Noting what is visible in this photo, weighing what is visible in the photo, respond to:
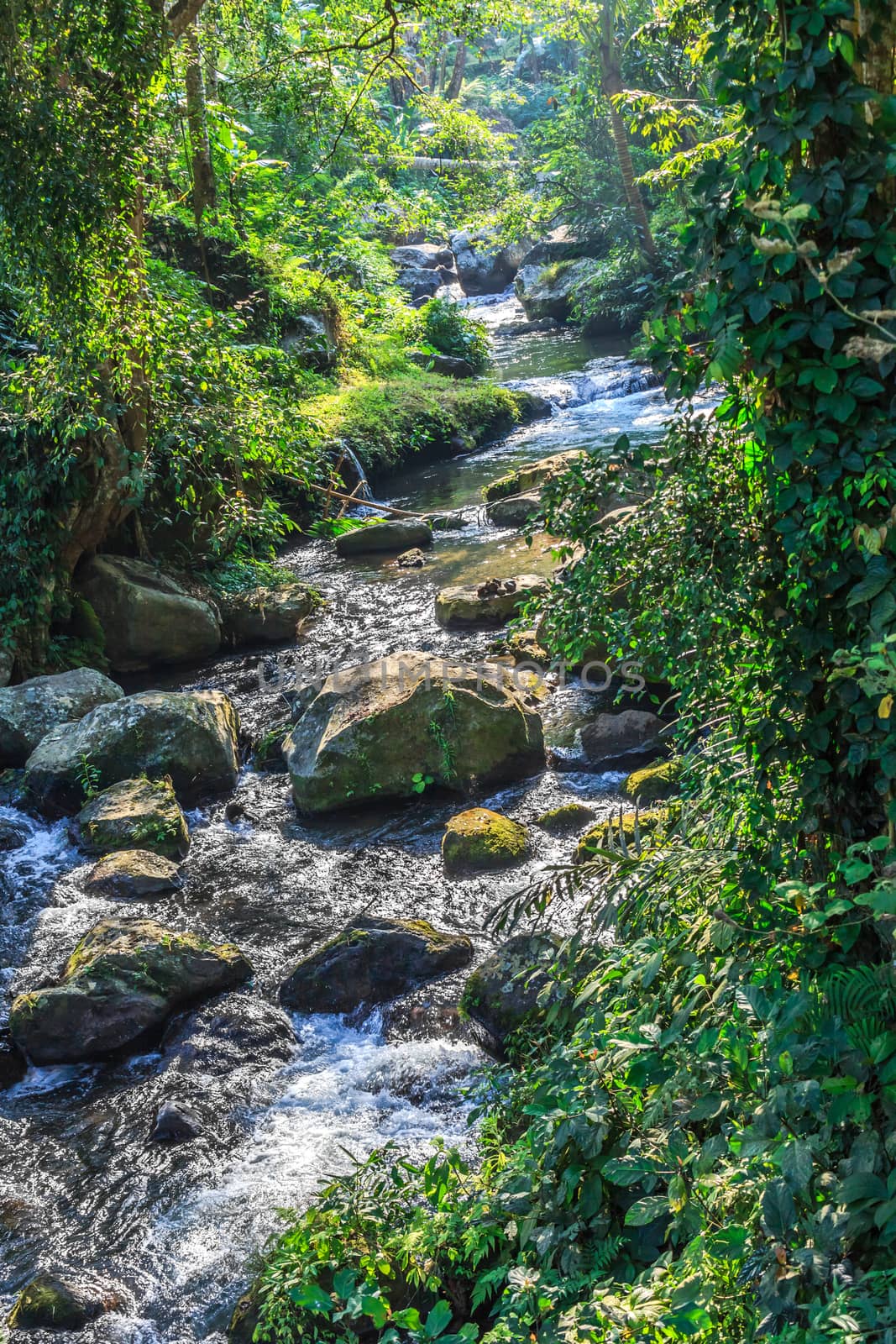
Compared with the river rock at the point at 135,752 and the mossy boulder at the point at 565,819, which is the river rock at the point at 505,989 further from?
the river rock at the point at 135,752

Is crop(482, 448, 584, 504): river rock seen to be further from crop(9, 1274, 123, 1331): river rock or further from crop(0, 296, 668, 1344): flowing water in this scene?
crop(9, 1274, 123, 1331): river rock

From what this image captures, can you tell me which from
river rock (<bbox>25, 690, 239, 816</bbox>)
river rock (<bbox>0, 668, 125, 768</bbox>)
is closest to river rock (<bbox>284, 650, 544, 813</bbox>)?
river rock (<bbox>25, 690, 239, 816</bbox>)

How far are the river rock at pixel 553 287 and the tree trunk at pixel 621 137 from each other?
1.74 m

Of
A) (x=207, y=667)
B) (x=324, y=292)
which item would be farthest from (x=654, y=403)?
(x=207, y=667)

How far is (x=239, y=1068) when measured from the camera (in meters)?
5.27

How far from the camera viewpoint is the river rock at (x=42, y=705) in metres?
8.66

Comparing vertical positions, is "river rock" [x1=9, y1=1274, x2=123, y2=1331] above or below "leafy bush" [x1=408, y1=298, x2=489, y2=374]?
below

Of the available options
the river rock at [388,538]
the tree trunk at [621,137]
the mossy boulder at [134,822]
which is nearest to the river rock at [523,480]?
the river rock at [388,538]

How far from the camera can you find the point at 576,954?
3404mm

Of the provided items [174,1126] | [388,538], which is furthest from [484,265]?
[174,1126]

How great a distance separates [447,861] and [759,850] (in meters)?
3.92

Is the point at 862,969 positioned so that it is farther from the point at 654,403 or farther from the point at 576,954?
the point at 654,403

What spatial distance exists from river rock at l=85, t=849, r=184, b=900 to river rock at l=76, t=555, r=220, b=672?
3.80 meters

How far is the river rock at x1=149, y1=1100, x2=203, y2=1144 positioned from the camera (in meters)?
4.84
